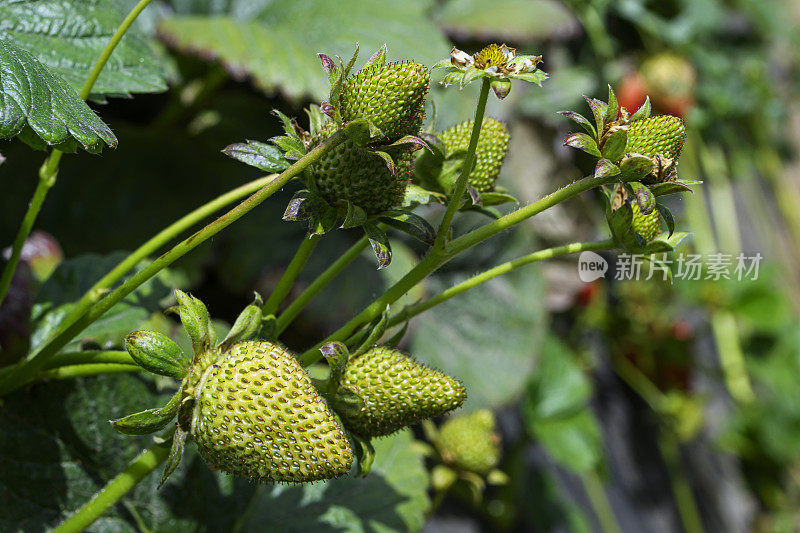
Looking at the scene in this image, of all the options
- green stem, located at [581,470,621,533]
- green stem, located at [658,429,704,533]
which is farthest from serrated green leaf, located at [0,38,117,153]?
green stem, located at [658,429,704,533]

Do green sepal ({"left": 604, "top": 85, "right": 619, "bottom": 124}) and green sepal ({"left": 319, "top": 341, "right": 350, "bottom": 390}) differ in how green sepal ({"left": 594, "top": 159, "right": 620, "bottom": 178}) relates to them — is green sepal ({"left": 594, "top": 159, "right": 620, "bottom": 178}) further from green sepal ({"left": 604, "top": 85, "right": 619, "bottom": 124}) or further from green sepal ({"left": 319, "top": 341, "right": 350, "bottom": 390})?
green sepal ({"left": 319, "top": 341, "right": 350, "bottom": 390})

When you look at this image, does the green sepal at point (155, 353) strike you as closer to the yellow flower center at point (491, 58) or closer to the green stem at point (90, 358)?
the green stem at point (90, 358)

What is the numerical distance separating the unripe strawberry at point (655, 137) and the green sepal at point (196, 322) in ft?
0.85

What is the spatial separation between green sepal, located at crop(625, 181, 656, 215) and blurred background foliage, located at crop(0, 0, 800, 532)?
108 millimetres

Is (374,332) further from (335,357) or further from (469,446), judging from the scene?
(469,446)

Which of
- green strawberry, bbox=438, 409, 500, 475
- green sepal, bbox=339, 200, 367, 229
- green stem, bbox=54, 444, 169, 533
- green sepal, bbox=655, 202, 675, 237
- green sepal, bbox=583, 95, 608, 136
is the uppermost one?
green sepal, bbox=583, 95, 608, 136

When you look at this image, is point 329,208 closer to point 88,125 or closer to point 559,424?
point 88,125

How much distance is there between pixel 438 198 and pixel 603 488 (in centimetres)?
137

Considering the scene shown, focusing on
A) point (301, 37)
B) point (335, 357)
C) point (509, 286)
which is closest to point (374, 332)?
point (335, 357)

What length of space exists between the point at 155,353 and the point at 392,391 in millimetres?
136

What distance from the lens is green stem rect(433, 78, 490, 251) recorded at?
1.34 feet

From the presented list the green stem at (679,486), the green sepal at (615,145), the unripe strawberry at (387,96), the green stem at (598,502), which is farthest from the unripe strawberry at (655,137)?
the green stem at (679,486)

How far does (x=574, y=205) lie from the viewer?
1.65m

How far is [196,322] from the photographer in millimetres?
422
